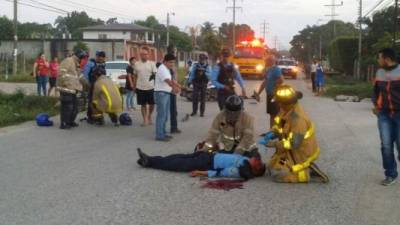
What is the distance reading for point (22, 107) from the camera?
60.1 ft

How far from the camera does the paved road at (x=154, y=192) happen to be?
661cm

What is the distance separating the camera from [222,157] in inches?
344

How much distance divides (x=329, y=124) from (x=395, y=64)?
792 cm

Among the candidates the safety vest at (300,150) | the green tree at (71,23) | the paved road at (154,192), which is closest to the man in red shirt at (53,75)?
the paved road at (154,192)

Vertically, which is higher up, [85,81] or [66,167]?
[85,81]

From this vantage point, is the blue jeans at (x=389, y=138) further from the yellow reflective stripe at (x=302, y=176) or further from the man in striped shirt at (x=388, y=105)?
the yellow reflective stripe at (x=302, y=176)

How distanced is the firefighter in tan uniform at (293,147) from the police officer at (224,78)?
439cm

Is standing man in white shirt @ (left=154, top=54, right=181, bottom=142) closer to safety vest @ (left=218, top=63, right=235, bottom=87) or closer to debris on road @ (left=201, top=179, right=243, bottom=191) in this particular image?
safety vest @ (left=218, top=63, right=235, bottom=87)

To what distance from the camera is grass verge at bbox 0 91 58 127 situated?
1595 centimetres

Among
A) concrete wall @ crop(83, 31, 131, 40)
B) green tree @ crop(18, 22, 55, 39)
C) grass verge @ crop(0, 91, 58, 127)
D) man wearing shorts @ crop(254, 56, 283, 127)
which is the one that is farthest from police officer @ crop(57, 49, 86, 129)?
green tree @ crop(18, 22, 55, 39)

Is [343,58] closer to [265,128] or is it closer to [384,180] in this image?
[265,128]

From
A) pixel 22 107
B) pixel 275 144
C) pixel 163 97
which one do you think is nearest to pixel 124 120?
pixel 163 97

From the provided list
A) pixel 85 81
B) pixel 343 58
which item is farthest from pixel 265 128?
pixel 343 58

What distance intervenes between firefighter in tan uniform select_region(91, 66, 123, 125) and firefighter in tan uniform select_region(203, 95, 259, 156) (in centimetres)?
582
